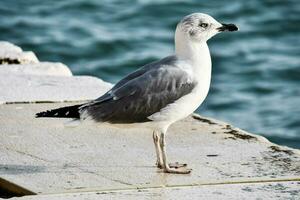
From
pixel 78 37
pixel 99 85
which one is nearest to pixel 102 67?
pixel 78 37

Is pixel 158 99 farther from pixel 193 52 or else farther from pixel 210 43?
pixel 210 43

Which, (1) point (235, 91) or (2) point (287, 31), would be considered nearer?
(1) point (235, 91)

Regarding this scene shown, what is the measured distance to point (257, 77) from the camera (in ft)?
42.8

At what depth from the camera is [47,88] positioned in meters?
7.32

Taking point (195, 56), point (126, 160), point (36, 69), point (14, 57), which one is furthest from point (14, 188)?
point (14, 57)

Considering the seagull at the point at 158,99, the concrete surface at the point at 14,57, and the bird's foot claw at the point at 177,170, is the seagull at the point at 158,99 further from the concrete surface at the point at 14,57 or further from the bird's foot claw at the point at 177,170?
the concrete surface at the point at 14,57

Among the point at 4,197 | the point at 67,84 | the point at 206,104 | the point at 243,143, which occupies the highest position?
the point at 206,104

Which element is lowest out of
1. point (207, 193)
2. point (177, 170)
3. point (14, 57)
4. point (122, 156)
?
point (207, 193)

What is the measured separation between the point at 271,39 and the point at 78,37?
8.82 ft

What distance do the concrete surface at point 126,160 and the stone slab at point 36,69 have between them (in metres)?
0.85

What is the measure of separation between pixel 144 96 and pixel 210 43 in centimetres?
891

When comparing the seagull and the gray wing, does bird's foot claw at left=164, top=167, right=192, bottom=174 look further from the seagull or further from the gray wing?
the gray wing

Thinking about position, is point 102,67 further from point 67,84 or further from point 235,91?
point 67,84

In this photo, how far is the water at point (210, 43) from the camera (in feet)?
39.4
